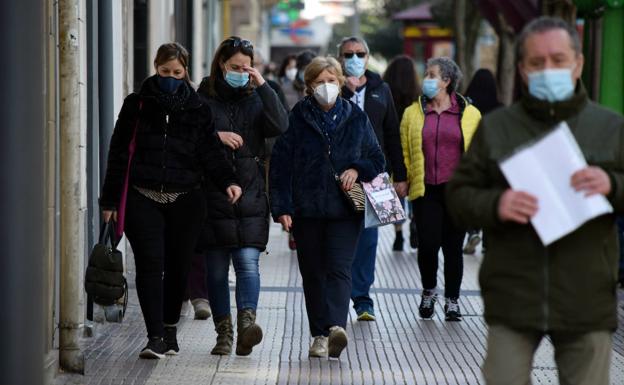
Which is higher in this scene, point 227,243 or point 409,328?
point 227,243

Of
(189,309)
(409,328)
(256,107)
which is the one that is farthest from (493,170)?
(189,309)

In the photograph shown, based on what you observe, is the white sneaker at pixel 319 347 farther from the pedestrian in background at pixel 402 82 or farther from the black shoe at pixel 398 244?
the black shoe at pixel 398 244

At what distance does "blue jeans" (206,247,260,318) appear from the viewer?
350 inches

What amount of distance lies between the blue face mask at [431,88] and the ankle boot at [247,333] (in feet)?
7.74

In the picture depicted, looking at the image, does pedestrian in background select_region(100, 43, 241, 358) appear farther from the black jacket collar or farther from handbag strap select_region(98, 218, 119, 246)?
the black jacket collar

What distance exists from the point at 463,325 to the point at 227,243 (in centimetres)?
222

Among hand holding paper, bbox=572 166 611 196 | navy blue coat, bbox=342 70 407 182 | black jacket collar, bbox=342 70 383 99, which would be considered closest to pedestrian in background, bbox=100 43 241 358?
navy blue coat, bbox=342 70 407 182

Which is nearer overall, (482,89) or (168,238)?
(168,238)

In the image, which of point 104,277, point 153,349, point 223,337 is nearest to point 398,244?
point 223,337

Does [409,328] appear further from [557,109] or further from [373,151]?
[557,109]

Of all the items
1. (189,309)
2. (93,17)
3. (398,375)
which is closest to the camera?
(398,375)

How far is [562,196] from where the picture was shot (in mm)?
4637

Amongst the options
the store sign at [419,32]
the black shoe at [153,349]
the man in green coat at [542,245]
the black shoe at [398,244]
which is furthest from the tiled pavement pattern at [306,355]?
the store sign at [419,32]

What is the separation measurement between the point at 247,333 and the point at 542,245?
4.09 m
